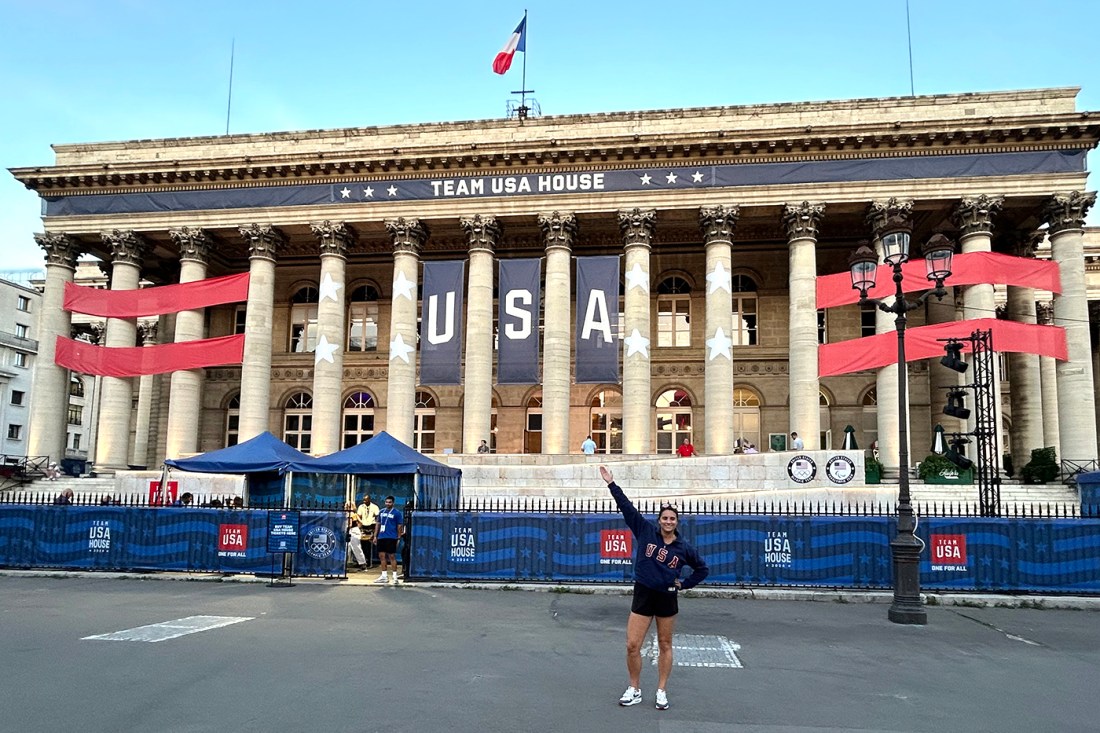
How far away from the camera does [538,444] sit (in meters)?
36.2

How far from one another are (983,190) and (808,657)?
25.3 metres

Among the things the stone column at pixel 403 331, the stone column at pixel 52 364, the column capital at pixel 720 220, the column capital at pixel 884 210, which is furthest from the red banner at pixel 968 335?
the stone column at pixel 52 364

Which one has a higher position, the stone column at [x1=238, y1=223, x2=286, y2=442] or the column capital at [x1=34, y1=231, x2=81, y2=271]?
the column capital at [x1=34, y1=231, x2=81, y2=271]

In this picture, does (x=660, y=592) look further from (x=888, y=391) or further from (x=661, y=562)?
(x=888, y=391)

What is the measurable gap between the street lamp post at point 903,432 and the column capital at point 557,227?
17.8 metres

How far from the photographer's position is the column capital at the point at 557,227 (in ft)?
104

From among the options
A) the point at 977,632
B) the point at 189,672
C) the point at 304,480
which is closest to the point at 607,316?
the point at 304,480

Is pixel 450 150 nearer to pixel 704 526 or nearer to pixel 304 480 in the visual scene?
pixel 304 480

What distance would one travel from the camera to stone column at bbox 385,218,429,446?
3153 centimetres

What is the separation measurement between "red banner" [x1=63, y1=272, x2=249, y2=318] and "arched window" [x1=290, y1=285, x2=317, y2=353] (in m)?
5.77

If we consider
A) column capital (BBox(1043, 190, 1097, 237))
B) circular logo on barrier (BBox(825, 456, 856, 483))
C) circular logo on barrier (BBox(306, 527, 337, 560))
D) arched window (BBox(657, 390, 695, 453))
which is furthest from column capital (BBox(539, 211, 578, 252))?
circular logo on barrier (BBox(306, 527, 337, 560))

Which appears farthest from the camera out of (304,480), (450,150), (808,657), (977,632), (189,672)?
(450,150)

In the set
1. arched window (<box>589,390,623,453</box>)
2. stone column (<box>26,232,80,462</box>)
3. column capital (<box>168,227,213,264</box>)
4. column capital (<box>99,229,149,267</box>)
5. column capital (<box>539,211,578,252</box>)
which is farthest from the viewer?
arched window (<box>589,390,623,453</box>)

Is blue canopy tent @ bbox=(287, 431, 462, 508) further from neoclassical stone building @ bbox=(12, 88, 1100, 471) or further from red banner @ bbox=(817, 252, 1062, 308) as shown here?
red banner @ bbox=(817, 252, 1062, 308)
